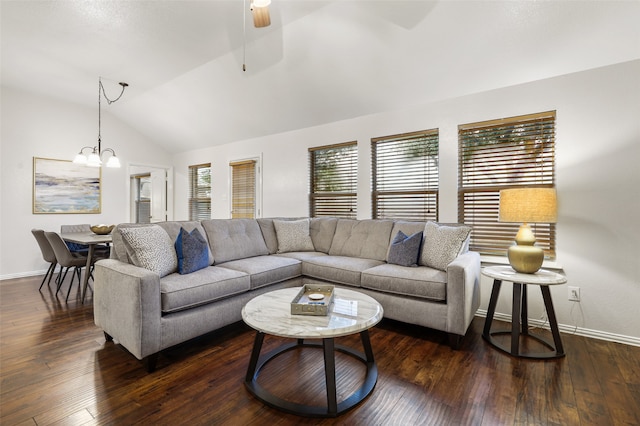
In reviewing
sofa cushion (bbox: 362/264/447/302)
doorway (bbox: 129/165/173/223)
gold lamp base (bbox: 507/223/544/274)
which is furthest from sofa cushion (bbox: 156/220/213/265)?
doorway (bbox: 129/165/173/223)

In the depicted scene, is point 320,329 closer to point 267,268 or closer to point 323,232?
point 267,268

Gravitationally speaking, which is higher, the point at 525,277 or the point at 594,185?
the point at 594,185

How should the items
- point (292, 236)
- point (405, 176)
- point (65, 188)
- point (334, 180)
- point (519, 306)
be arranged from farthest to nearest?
point (65, 188) < point (334, 180) < point (292, 236) < point (405, 176) < point (519, 306)

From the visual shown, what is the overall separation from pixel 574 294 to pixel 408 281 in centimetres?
154

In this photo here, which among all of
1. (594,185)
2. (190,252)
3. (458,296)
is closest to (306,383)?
(458,296)

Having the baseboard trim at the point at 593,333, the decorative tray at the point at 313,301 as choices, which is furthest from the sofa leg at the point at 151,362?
the baseboard trim at the point at 593,333

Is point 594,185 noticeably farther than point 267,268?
No

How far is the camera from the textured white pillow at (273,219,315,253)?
379cm

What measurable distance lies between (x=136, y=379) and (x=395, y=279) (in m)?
2.02

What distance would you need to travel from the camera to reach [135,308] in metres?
1.95

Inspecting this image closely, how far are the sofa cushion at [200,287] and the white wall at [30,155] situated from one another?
13.2 feet

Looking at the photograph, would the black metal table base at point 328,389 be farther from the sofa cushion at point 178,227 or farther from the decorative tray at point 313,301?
the sofa cushion at point 178,227

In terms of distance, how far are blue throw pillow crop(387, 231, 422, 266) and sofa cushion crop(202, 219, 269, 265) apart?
1.55 metres

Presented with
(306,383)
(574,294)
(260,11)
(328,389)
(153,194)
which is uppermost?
(260,11)
